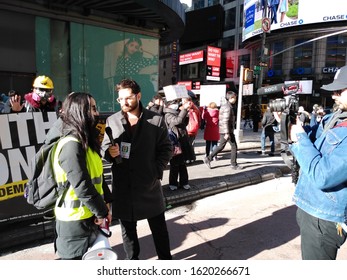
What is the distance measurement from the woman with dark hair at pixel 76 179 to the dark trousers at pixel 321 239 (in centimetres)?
149

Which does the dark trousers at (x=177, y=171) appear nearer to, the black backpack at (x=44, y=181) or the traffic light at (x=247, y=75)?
the black backpack at (x=44, y=181)

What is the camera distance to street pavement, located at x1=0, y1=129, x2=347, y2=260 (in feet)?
11.7

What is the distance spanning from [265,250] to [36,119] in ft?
11.2

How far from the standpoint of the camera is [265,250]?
3652mm

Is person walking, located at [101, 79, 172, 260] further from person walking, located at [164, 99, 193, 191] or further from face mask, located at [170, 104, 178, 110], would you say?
face mask, located at [170, 104, 178, 110]

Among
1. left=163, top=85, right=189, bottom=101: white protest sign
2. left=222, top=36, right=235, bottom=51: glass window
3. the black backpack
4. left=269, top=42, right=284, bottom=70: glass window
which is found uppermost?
left=222, top=36, right=235, bottom=51: glass window

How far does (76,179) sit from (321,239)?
1.74m

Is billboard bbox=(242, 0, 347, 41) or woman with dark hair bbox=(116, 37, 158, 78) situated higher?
billboard bbox=(242, 0, 347, 41)

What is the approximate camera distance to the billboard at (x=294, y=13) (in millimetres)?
30688

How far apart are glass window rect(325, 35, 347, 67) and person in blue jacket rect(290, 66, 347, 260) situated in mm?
35078

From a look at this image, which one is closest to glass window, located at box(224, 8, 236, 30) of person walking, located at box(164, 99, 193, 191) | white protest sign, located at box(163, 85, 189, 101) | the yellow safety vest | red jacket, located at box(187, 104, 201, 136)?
red jacket, located at box(187, 104, 201, 136)

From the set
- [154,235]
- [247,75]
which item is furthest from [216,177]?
[247,75]

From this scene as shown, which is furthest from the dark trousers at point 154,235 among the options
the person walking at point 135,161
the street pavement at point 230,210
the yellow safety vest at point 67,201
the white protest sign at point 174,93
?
the white protest sign at point 174,93
